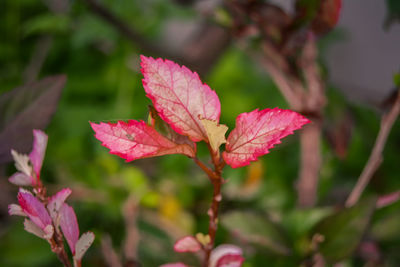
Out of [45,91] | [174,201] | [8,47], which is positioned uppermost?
[45,91]

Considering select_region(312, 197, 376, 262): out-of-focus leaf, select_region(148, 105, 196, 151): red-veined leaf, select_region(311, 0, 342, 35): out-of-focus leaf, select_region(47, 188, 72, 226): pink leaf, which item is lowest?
select_region(312, 197, 376, 262): out-of-focus leaf

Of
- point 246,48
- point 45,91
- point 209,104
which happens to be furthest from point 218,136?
point 246,48

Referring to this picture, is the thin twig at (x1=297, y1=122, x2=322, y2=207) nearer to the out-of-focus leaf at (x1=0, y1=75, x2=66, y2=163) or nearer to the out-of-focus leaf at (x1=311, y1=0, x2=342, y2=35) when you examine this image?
the out-of-focus leaf at (x1=311, y1=0, x2=342, y2=35)

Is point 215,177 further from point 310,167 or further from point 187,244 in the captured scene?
point 310,167

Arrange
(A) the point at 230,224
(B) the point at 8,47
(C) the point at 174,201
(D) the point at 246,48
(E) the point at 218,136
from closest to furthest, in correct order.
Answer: (E) the point at 218,136 → (A) the point at 230,224 → (D) the point at 246,48 → (C) the point at 174,201 → (B) the point at 8,47

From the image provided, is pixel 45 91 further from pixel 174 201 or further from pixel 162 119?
pixel 174 201

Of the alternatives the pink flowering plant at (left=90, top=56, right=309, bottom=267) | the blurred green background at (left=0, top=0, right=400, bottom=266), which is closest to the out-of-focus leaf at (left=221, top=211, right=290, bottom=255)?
the blurred green background at (left=0, top=0, right=400, bottom=266)

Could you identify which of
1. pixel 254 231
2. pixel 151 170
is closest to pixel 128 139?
pixel 254 231
